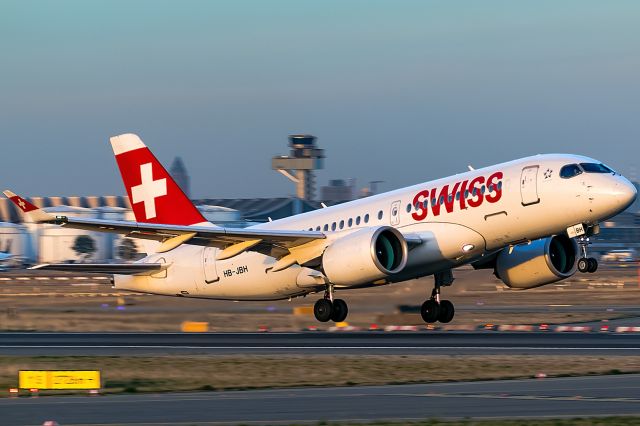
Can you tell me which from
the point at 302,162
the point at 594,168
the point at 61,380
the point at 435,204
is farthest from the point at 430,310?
the point at 302,162

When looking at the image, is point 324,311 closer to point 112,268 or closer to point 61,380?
point 112,268

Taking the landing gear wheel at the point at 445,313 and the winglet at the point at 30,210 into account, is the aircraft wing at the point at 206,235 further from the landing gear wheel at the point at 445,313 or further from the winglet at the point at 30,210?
the landing gear wheel at the point at 445,313

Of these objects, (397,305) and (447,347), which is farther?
(397,305)

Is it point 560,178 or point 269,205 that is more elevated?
point 269,205

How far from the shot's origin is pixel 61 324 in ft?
126

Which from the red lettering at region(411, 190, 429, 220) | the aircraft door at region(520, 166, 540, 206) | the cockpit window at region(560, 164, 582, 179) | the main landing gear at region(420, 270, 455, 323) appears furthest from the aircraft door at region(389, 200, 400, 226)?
the cockpit window at region(560, 164, 582, 179)

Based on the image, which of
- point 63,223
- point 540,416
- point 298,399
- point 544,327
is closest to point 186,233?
point 63,223

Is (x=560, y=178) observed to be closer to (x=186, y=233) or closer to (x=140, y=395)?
(x=186, y=233)

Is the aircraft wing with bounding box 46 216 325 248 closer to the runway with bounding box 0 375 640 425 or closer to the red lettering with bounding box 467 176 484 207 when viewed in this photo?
the red lettering with bounding box 467 176 484 207

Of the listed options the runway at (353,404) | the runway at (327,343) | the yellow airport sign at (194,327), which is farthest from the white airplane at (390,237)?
the runway at (353,404)

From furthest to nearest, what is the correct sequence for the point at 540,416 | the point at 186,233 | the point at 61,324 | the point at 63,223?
1. the point at 61,324
2. the point at 186,233
3. the point at 63,223
4. the point at 540,416

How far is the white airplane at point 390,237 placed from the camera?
Result: 31.6 metres

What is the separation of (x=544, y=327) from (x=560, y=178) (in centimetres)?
617

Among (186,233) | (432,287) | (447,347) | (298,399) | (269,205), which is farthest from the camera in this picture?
(269,205)
